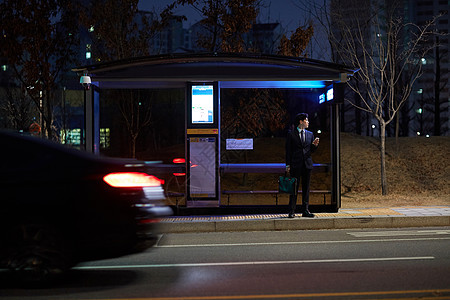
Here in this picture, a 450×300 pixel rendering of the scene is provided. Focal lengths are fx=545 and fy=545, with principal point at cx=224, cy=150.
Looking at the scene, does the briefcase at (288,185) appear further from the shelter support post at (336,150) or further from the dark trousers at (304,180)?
the shelter support post at (336,150)

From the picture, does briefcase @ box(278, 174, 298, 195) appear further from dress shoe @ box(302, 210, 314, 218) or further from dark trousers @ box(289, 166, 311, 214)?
dress shoe @ box(302, 210, 314, 218)

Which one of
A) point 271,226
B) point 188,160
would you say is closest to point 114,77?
point 188,160

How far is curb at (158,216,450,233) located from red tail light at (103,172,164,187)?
15.0 feet

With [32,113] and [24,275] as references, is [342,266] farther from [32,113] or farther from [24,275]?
[32,113]

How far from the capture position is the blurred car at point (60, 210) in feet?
17.9

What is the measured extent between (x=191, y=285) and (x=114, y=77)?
6.66 m

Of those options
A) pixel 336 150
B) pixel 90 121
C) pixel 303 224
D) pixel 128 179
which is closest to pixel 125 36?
pixel 90 121

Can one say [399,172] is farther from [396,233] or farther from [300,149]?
[396,233]

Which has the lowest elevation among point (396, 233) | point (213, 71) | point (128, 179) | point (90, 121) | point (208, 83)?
point (396, 233)

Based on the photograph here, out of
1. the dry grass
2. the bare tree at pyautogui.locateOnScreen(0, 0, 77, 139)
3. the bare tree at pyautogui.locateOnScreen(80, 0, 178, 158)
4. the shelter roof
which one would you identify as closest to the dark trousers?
the shelter roof

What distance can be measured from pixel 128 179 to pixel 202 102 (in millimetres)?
6230

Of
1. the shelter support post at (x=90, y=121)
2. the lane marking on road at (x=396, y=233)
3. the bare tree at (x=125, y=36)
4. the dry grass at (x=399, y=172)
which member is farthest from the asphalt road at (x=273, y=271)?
the bare tree at (x=125, y=36)

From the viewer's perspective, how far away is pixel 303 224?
34.0ft

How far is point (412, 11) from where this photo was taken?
134750 millimetres
